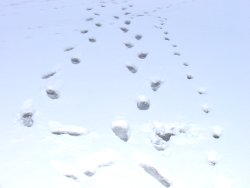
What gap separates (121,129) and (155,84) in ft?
2.06

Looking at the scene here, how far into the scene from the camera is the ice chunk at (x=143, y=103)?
264 centimetres

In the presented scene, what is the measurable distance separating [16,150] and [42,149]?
0.14 meters

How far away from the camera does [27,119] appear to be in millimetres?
2430

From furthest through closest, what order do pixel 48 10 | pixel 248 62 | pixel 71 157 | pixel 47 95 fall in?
pixel 48 10, pixel 248 62, pixel 47 95, pixel 71 157

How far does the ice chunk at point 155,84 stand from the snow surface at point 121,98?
0.01 metres

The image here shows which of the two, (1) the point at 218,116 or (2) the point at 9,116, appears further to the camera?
(1) the point at 218,116

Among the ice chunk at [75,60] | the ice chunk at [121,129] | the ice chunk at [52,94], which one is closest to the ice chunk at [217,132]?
the ice chunk at [121,129]

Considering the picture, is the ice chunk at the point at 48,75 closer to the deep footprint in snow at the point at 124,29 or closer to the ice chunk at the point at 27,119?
the ice chunk at the point at 27,119

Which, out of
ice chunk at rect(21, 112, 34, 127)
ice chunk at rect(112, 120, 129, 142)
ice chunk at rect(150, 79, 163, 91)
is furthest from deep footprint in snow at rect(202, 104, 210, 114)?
ice chunk at rect(21, 112, 34, 127)

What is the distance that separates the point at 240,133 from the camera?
2562 mm

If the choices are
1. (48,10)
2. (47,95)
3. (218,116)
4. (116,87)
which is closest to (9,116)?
(47,95)

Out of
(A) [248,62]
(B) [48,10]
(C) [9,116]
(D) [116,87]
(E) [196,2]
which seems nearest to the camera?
(C) [9,116]

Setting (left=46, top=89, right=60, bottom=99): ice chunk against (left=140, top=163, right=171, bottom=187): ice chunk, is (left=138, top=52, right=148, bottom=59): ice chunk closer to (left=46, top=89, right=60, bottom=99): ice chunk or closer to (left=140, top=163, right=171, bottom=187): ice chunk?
(left=46, top=89, right=60, bottom=99): ice chunk

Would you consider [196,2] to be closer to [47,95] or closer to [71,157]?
[47,95]
